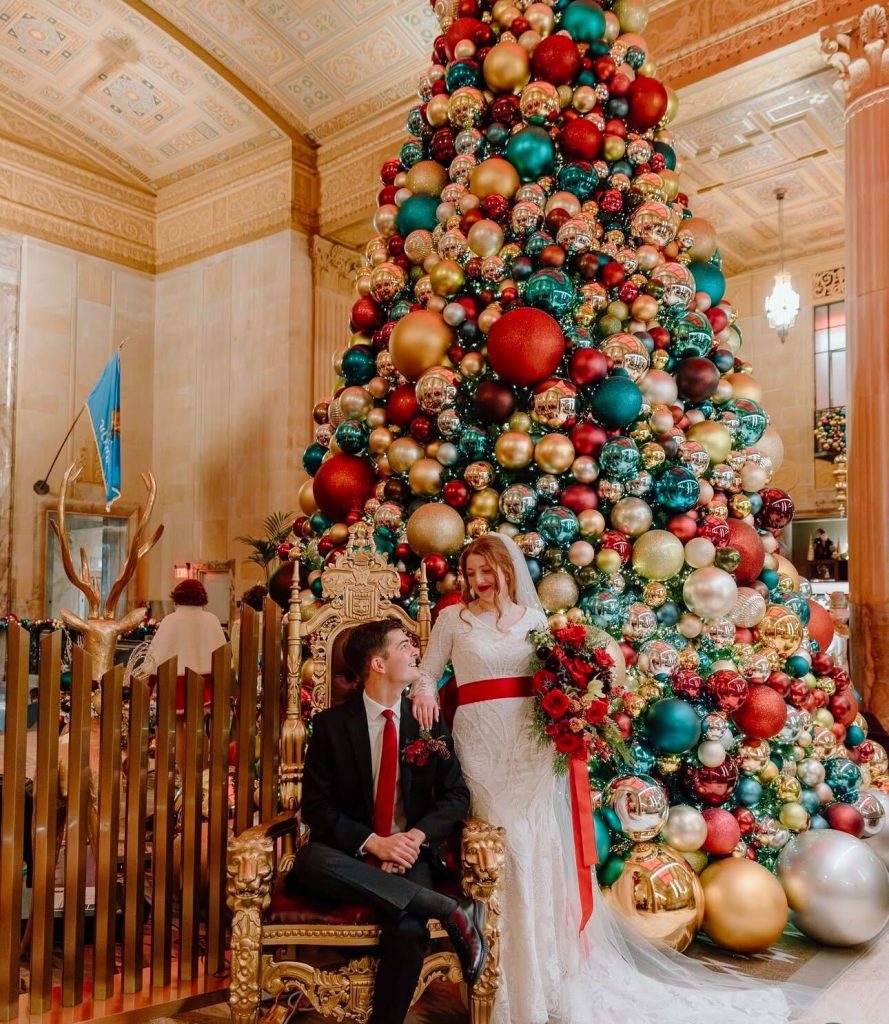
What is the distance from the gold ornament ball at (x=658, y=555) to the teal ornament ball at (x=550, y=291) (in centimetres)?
121

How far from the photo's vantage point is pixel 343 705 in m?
3.14

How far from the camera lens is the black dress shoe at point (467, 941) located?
9.16 feet

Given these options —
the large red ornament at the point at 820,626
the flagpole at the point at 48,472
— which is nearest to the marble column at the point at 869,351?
the large red ornament at the point at 820,626

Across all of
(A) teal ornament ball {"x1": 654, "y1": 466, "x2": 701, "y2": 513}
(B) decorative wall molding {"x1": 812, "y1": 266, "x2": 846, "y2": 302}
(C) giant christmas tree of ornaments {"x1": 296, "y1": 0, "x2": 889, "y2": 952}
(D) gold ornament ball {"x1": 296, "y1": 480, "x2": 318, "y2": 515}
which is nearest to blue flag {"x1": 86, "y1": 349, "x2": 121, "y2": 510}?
(D) gold ornament ball {"x1": 296, "y1": 480, "x2": 318, "y2": 515}

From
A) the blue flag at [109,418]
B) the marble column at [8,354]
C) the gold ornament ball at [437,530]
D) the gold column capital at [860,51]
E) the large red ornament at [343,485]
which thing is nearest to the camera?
the gold ornament ball at [437,530]

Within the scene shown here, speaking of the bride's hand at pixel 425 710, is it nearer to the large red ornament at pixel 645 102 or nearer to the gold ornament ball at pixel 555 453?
the gold ornament ball at pixel 555 453

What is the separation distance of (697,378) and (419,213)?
1735 millimetres

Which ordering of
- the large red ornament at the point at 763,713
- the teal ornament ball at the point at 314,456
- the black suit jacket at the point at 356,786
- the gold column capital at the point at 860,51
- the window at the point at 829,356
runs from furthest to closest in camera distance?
the window at the point at 829,356 < the gold column capital at the point at 860,51 < the teal ornament ball at the point at 314,456 < the large red ornament at the point at 763,713 < the black suit jacket at the point at 356,786

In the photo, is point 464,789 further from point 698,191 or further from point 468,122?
point 698,191

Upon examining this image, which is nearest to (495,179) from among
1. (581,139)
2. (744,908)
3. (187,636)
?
(581,139)

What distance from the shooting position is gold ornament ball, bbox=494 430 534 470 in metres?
4.24

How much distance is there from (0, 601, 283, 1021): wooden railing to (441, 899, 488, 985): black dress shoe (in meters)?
1.04

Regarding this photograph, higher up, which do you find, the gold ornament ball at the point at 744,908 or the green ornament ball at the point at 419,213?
the green ornament ball at the point at 419,213

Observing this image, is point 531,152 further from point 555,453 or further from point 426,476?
point 426,476
